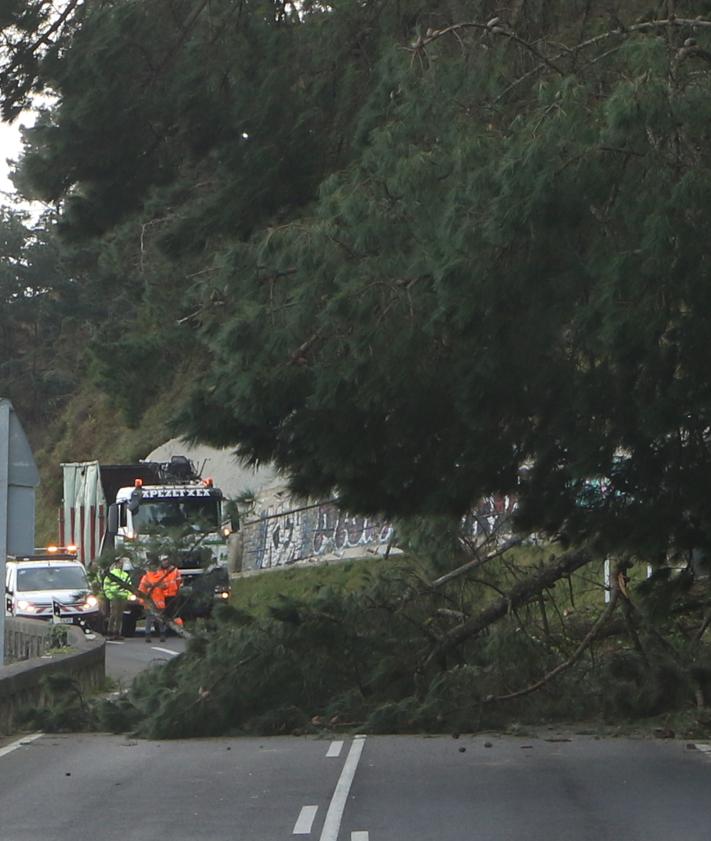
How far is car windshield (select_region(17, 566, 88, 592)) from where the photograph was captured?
116ft

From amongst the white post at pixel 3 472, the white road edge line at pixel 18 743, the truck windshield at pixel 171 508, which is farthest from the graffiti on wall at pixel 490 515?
the truck windshield at pixel 171 508

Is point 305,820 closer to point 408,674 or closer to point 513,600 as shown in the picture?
point 408,674

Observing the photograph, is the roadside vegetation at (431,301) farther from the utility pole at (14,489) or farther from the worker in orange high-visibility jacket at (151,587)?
the worker in orange high-visibility jacket at (151,587)

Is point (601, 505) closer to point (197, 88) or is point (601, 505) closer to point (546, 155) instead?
point (546, 155)

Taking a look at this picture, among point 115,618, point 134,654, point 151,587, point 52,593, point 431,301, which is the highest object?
point 431,301

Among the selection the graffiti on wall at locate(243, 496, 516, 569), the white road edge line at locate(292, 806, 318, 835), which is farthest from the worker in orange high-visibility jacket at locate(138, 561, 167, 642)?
the graffiti on wall at locate(243, 496, 516, 569)

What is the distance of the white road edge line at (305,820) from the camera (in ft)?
34.7

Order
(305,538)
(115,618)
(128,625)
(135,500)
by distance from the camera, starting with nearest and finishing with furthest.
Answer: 1. (135,500)
2. (128,625)
3. (115,618)
4. (305,538)

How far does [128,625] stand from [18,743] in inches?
805

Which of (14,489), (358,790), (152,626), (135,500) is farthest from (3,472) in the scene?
(152,626)

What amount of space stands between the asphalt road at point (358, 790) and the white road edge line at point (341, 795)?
14 mm

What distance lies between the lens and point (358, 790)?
40.9 ft

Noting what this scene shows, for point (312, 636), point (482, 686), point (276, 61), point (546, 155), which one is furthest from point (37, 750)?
point (546, 155)

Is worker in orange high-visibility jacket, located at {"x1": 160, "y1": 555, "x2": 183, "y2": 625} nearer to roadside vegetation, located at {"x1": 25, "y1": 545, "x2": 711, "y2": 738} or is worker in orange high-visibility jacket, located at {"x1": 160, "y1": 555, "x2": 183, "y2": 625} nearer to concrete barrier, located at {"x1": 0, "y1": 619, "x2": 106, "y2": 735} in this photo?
concrete barrier, located at {"x1": 0, "y1": 619, "x2": 106, "y2": 735}
